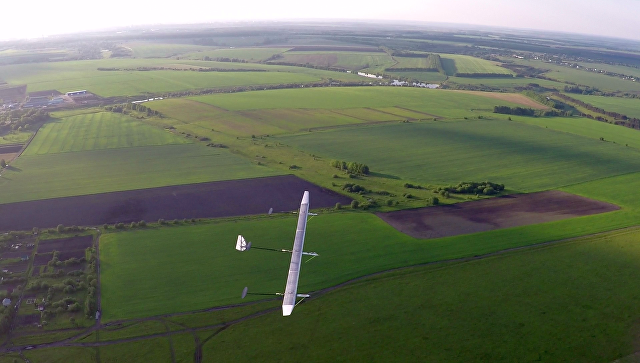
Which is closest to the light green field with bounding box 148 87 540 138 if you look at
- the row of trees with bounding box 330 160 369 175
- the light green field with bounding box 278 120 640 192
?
the light green field with bounding box 278 120 640 192

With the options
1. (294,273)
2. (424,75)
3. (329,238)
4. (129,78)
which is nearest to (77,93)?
(129,78)

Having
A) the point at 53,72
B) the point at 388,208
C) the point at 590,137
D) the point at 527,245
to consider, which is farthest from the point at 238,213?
the point at 53,72

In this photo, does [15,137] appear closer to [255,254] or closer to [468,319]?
[255,254]

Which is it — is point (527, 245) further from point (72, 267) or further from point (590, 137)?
point (590, 137)

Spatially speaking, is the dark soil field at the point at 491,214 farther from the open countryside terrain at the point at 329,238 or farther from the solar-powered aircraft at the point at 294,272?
the solar-powered aircraft at the point at 294,272

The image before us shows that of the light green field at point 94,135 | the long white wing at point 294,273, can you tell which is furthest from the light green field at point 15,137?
the long white wing at point 294,273

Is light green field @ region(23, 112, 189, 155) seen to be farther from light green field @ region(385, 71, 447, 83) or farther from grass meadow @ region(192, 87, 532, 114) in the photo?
light green field @ region(385, 71, 447, 83)

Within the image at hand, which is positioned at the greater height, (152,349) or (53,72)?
(53,72)
